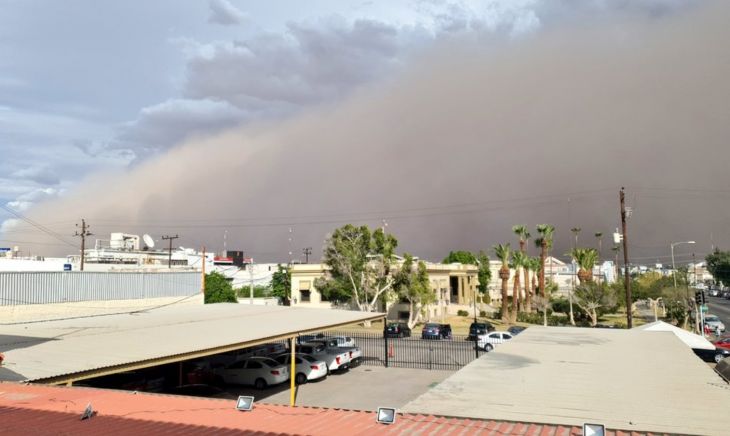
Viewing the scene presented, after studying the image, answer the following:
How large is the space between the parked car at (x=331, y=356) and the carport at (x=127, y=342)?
305 centimetres

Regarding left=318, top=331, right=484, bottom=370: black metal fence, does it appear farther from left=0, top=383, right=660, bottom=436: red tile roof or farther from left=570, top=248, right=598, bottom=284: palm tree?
left=570, top=248, right=598, bottom=284: palm tree

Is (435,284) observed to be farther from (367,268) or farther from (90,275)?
(90,275)

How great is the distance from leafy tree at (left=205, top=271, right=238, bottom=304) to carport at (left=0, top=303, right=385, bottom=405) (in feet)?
117

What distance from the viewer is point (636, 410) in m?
10.5

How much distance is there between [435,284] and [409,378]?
43337mm

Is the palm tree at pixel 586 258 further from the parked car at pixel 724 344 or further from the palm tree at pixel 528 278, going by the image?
the parked car at pixel 724 344

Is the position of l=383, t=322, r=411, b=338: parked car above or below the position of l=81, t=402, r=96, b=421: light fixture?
below

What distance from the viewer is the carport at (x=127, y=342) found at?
1353 centimetres

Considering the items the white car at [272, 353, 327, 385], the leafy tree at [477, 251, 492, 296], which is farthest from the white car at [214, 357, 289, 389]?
the leafy tree at [477, 251, 492, 296]

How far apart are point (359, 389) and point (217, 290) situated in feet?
135

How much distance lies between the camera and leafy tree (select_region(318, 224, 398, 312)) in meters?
59.1

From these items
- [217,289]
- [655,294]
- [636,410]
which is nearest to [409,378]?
[636,410]

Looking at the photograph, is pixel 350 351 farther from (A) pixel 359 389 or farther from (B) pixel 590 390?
(B) pixel 590 390

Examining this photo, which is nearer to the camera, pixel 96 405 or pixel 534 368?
pixel 96 405
